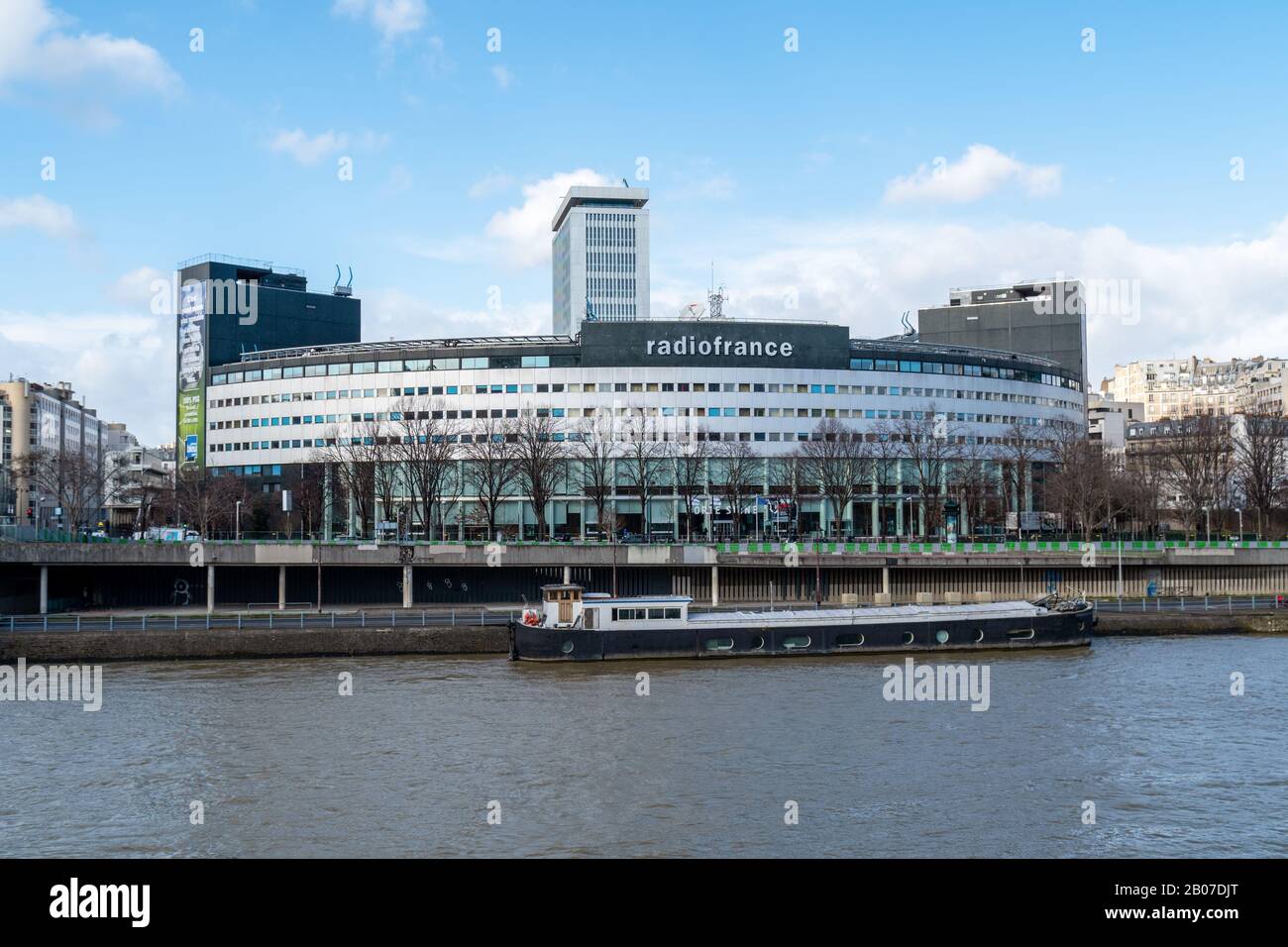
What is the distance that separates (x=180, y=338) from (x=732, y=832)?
394 feet

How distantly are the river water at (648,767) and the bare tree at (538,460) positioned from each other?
47.6 metres

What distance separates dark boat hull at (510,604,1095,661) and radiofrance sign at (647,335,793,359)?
190 ft

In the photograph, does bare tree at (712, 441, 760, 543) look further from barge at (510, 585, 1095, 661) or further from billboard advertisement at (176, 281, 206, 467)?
billboard advertisement at (176, 281, 206, 467)

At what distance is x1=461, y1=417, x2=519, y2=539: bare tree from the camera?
97875mm

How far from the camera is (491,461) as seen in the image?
319ft

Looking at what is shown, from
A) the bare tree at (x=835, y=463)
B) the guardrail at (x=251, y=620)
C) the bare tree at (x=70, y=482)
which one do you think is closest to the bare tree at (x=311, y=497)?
the bare tree at (x=70, y=482)

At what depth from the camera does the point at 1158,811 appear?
28031 mm

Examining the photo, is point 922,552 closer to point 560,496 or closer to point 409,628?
point 409,628

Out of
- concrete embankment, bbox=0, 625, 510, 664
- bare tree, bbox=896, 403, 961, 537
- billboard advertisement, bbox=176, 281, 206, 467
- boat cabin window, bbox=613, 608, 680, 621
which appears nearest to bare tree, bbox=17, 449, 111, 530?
billboard advertisement, bbox=176, 281, 206, 467

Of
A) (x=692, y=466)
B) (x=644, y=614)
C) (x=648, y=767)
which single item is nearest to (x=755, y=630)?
(x=644, y=614)

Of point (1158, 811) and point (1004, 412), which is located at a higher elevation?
point (1004, 412)

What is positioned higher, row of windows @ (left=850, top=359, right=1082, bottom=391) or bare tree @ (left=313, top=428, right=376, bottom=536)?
row of windows @ (left=850, top=359, right=1082, bottom=391)

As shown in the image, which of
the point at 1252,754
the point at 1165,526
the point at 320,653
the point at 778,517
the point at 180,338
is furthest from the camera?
the point at 180,338

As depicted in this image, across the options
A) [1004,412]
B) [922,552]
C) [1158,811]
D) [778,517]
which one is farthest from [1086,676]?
[1004,412]
